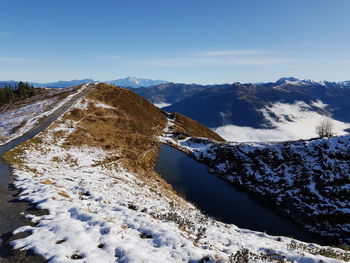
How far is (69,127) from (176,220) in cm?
3723

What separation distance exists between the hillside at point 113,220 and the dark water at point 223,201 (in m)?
3.47

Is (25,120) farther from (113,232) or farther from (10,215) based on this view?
(113,232)

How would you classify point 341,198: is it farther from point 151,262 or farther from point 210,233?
point 151,262

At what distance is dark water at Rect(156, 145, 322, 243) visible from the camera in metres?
25.9

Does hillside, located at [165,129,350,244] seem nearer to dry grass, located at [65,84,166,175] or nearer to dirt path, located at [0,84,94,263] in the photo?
dry grass, located at [65,84,166,175]

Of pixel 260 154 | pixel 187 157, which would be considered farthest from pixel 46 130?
pixel 260 154

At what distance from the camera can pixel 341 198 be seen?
29.2 metres

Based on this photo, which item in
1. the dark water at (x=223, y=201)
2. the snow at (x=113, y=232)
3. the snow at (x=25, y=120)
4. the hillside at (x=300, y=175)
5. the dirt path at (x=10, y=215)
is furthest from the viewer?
the snow at (x=25, y=120)

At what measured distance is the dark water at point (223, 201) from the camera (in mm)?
25859

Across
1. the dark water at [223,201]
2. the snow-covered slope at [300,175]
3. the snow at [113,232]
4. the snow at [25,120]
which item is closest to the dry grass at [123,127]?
the dark water at [223,201]

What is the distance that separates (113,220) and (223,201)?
20287 mm

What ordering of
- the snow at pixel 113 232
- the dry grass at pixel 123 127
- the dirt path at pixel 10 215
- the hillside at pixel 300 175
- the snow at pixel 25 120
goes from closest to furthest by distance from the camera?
the dirt path at pixel 10 215
the snow at pixel 113 232
the hillside at pixel 300 175
the snow at pixel 25 120
the dry grass at pixel 123 127

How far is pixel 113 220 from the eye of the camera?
1391 cm

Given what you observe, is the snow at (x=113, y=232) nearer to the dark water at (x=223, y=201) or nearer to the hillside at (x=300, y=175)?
the dark water at (x=223, y=201)
